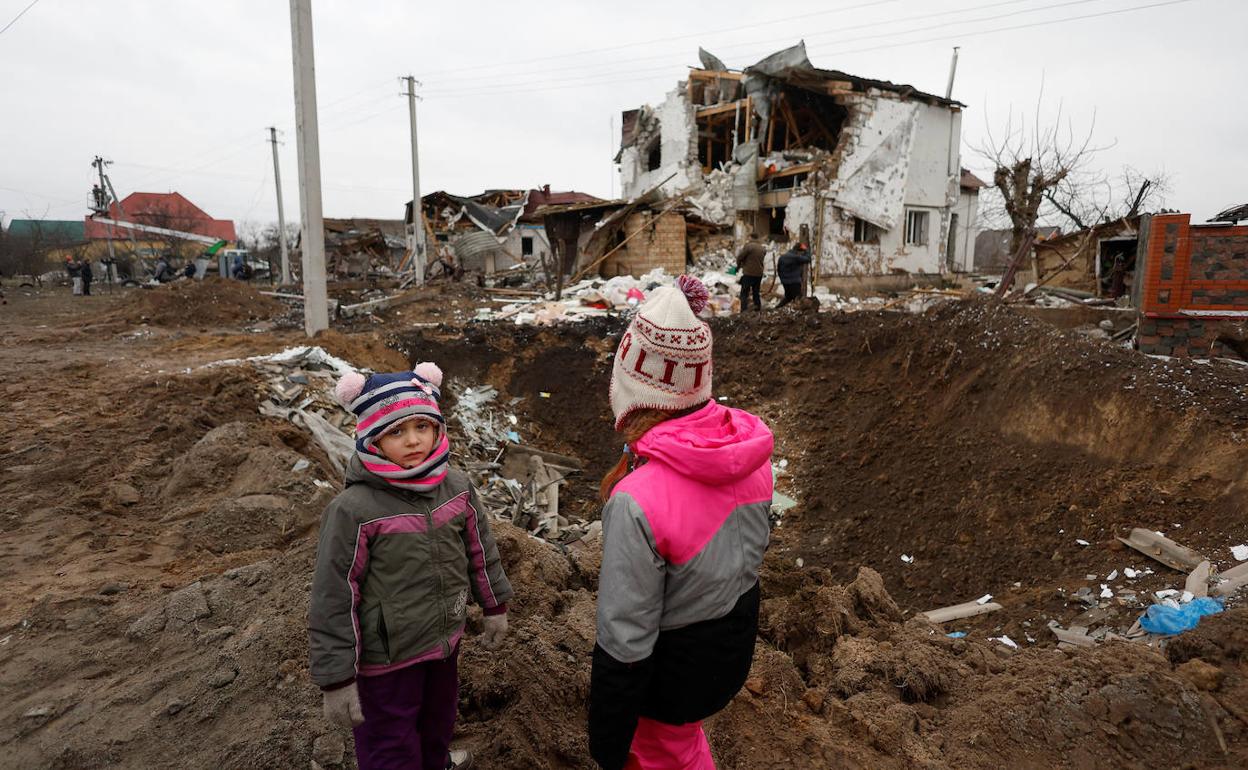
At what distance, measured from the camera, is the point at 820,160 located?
2102 centimetres

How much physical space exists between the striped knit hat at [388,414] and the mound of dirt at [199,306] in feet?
59.5

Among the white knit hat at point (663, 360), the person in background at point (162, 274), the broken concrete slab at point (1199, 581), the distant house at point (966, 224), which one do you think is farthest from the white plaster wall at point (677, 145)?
the person in background at point (162, 274)

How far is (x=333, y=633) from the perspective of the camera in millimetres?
1977

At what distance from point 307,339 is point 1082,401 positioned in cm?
1036

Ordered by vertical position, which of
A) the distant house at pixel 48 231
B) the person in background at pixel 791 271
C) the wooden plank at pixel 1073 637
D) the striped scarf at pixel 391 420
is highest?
the distant house at pixel 48 231

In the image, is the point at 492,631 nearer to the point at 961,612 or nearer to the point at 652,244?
the point at 961,612

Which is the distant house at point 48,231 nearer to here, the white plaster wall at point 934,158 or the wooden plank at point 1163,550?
the white plaster wall at point 934,158

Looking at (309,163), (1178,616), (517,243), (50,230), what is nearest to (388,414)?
(1178,616)

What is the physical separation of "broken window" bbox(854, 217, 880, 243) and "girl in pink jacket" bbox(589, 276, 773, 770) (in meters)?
22.3

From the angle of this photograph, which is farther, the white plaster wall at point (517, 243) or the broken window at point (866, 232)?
the white plaster wall at point (517, 243)

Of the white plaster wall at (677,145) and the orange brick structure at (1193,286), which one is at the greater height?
the white plaster wall at (677,145)

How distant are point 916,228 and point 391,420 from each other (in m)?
24.6

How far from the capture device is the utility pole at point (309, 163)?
10336 mm

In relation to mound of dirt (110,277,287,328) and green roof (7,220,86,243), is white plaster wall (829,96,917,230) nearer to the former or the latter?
mound of dirt (110,277,287,328)
